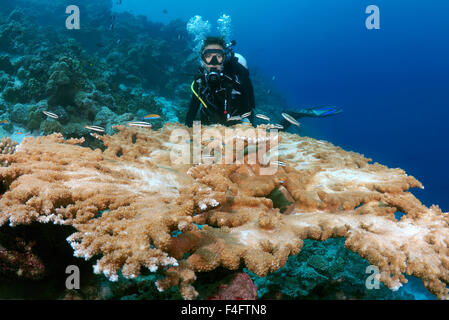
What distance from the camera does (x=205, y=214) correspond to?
7.14 ft

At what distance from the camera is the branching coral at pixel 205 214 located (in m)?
1.47

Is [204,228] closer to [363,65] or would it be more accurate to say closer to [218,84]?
[218,84]

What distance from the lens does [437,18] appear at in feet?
257

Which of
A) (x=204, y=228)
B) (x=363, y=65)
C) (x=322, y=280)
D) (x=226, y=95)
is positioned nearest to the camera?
(x=204, y=228)

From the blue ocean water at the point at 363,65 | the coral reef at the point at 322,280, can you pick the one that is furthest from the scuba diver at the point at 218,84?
the blue ocean water at the point at 363,65

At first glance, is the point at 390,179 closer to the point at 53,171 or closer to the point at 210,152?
the point at 210,152

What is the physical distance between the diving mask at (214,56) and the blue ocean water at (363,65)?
40948 mm

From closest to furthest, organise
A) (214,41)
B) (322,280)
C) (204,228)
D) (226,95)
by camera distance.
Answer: (204,228)
(322,280)
(226,95)
(214,41)

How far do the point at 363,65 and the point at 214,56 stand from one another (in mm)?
106670

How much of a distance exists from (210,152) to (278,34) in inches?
5197

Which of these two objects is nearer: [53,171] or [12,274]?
[12,274]

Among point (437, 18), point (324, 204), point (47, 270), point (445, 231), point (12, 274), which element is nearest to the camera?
point (12, 274)

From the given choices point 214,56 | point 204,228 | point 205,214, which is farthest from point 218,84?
point 204,228
